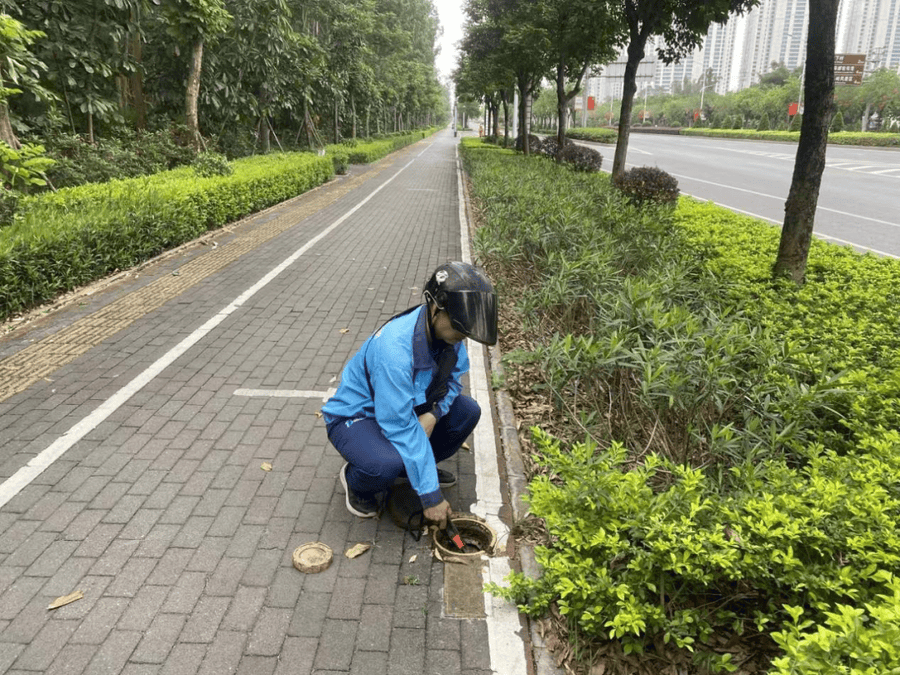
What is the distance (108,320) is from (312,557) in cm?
Answer: 479

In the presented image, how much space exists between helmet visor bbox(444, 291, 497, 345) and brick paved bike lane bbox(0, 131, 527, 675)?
4.00ft

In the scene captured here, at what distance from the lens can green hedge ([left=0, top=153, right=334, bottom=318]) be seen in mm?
6617

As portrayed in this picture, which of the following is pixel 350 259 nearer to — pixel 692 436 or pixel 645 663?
pixel 692 436

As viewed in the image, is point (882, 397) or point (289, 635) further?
point (882, 397)

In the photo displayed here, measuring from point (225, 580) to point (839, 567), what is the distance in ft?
8.55

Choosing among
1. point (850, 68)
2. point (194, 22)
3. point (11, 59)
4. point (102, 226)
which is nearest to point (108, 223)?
point (102, 226)

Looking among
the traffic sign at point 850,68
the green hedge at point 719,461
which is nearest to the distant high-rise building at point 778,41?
the traffic sign at point 850,68

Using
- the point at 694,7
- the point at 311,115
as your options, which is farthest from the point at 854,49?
the point at 694,7

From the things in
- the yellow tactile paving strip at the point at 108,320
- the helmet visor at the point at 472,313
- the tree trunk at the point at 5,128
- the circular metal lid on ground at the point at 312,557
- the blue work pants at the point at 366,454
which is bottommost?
the circular metal lid on ground at the point at 312,557

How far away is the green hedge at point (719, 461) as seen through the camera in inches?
89.7

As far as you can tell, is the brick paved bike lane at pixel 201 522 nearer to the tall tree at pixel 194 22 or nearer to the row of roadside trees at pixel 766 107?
the tall tree at pixel 194 22

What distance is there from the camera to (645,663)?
8.07ft

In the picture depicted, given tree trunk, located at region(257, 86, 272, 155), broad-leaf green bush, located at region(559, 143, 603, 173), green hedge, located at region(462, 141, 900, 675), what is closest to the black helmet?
green hedge, located at region(462, 141, 900, 675)

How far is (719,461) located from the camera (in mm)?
3555
